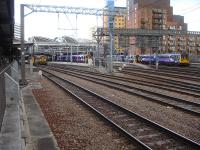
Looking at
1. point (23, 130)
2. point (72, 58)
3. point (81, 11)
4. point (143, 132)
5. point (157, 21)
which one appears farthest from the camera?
point (157, 21)

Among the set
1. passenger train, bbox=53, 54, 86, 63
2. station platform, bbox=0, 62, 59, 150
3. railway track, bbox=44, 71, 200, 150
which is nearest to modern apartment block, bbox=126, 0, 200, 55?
passenger train, bbox=53, 54, 86, 63

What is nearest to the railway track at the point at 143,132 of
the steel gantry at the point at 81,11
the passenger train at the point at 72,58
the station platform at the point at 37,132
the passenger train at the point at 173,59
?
the station platform at the point at 37,132

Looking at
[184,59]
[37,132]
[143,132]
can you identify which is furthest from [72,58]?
[143,132]

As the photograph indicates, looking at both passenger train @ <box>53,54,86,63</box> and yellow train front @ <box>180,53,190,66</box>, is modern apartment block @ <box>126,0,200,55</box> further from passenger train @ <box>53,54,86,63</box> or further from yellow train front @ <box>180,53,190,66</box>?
yellow train front @ <box>180,53,190,66</box>

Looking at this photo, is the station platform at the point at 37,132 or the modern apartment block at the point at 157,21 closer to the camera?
the station platform at the point at 37,132

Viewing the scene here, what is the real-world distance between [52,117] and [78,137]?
365 cm

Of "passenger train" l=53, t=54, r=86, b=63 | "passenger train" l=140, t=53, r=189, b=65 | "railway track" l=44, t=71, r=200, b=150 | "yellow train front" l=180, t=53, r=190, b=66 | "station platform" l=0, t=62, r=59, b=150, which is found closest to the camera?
"station platform" l=0, t=62, r=59, b=150

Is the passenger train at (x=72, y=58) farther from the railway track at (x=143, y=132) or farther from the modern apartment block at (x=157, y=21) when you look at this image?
the railway track at (x=143, y=132)

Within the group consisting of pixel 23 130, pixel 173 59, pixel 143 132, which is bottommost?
pixel 143 132

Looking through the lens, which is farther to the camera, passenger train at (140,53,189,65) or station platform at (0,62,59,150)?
A: passenger train at (140,53,189,65)

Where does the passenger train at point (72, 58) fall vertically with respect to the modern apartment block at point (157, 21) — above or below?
below

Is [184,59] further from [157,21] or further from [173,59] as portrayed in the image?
[157,21]

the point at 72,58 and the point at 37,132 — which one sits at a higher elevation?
the point at 72,58

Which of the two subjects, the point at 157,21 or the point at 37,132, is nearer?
the point at 37,132
